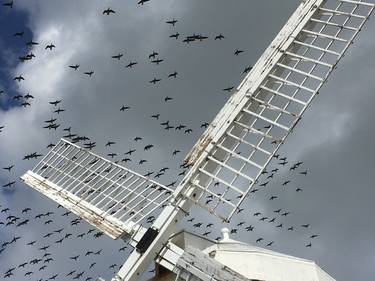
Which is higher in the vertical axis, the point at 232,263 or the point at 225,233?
the point at 225,233

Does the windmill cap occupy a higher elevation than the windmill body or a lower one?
higher

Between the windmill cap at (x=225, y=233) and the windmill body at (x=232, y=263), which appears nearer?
the windmill body at (x=232, y=263)

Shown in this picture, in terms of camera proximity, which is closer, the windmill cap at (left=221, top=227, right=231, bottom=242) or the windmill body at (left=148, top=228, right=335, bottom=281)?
the windmill body at (left=148, top=228, right=335, bottom=281)

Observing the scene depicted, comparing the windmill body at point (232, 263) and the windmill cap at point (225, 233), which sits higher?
the windmill cap at point (225, 233)

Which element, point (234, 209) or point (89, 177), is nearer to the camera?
point (234, 209)

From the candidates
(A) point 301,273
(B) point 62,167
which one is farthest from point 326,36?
(B) point 62,167

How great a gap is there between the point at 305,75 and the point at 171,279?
923 centimetres

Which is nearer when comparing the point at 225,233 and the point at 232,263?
the point at 232,263

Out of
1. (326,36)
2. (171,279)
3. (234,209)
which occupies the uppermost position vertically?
(326,36)

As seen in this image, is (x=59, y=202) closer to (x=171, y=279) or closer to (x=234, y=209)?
(x=171, y=279)

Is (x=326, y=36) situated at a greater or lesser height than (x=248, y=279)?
greater

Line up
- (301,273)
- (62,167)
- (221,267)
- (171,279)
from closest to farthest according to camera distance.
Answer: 1. (221,267)
2. (171,279)
3. (301,273)
4. (62,167)

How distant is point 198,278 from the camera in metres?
25.3

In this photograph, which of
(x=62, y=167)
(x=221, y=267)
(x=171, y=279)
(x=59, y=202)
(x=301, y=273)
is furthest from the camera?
(x=62, y=167)
